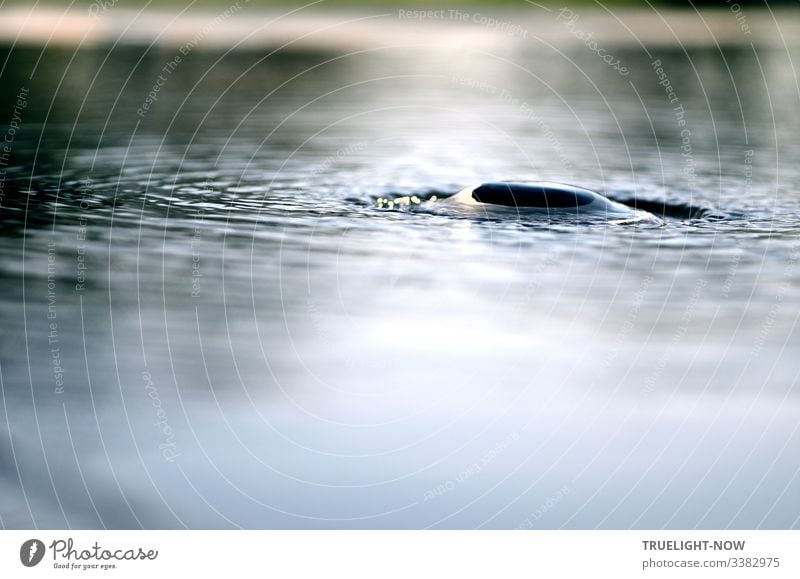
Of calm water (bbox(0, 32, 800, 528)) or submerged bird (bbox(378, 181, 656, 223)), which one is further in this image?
submerged bird (bbox(378, 181, 656, 223))

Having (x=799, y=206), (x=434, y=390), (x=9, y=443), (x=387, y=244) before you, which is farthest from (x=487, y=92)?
(x=9, y=443)

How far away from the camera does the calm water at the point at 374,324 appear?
455 cm

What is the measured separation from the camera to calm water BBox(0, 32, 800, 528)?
455 cm

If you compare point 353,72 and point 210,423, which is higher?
point 353,72

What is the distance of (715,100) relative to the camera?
42.3 ft

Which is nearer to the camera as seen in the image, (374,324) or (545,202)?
(374,324)

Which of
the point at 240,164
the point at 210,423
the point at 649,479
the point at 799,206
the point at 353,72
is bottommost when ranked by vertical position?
the point at 649,479

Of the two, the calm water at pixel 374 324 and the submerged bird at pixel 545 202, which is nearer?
the calm water at pixel 374 324

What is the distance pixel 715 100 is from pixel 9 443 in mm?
9881

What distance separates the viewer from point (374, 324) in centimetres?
582

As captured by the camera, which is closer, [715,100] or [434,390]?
[434,390]

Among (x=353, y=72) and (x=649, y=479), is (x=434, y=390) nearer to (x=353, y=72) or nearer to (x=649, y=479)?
(x=649, y=479)

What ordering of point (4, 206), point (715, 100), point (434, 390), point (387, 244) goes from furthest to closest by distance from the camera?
point (715, 100) < point (4, 206) < point (387, 244) < point (434, 390)

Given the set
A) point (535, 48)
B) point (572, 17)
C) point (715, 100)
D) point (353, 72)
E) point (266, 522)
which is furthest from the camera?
point (572, 17)
